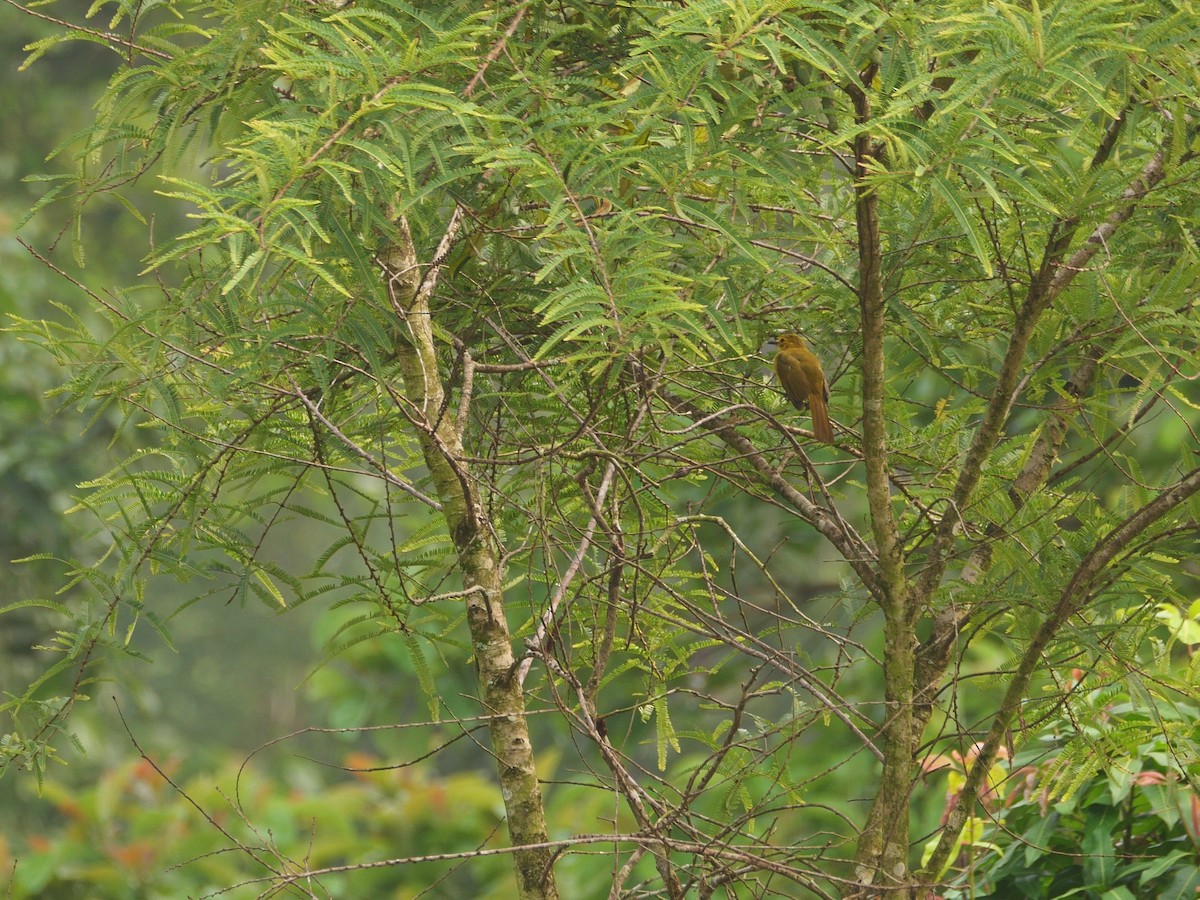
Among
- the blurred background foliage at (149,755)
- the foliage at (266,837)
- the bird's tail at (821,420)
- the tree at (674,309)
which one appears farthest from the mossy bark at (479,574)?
the foliage at (266,837)

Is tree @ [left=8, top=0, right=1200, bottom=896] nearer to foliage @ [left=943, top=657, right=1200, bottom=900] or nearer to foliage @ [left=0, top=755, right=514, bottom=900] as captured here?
foliage @ [left=943, top=657, right=1200, bottom=900]

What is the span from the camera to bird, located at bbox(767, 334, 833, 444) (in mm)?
1615

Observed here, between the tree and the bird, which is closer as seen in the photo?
the tree

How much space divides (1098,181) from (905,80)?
0.19 m

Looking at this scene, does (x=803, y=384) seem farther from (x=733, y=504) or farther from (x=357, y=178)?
(x=733, y=504)

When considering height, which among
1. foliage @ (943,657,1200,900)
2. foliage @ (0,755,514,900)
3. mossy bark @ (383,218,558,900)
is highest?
mossy bark @ (383,218,558,900)

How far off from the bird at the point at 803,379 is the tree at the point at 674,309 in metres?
0.02

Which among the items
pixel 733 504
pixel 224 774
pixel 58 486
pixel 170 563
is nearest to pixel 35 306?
pixel 58 486

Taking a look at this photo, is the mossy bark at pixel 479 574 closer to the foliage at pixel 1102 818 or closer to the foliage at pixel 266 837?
the foliage at pixel 1102 818

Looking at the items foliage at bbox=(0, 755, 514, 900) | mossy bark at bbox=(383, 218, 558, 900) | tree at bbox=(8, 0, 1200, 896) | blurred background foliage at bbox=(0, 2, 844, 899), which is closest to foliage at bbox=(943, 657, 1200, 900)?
tree at bbox=(8, 0, 1200, 896)

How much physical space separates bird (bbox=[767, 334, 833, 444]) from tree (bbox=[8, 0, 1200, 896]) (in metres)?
0.02

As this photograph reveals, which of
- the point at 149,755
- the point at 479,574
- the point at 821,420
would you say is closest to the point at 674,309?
the point at 479,574

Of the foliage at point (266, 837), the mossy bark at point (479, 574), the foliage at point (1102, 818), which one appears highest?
the mossy bark at point (479, 574)

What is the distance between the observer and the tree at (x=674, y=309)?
1.08 metres
